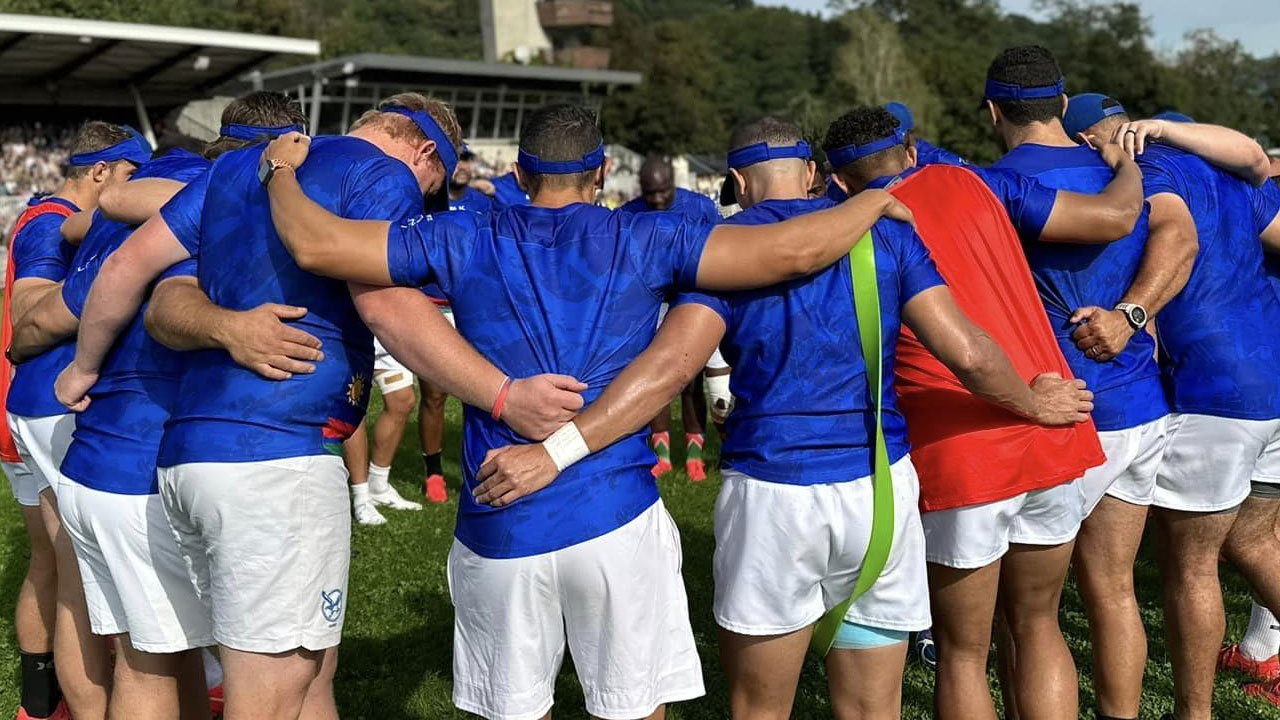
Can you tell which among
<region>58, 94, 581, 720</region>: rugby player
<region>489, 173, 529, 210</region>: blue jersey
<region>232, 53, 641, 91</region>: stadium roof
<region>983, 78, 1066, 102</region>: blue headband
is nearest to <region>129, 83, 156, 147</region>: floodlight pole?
<region>232, 53, 641, 91</region>: stadium roof

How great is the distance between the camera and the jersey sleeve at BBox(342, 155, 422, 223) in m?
3.02

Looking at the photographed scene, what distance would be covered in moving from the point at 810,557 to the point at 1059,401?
946mm

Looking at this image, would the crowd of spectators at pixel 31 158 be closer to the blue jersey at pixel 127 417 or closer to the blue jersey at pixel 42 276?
the blue jersey at pixel 42 276

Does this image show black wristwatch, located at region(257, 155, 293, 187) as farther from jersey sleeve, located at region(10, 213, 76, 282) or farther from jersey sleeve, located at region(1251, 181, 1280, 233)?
jersey sleeve, located at region(1251, 181, 1280, 233)

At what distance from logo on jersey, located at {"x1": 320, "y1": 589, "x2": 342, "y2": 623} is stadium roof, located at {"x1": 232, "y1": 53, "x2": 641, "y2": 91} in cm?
4162

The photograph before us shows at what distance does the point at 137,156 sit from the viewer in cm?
452

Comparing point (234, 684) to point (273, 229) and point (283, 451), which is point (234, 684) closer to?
point (283, 451)

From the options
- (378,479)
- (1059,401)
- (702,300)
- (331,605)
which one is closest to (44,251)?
(331,605)

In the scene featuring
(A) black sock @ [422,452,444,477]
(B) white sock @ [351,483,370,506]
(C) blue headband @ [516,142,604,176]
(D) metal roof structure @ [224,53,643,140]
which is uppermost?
(C) blue headband @ [516,142,604,176]

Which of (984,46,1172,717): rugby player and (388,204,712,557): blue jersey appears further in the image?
(984,46,1172,717): rugby player

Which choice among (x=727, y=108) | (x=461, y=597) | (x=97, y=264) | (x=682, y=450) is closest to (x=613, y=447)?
(x=461, y=597)

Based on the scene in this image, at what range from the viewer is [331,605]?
3225 millimetres

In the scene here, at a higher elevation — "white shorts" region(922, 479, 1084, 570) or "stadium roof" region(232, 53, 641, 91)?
"white shorts" region(922, 479, 1084, 570)

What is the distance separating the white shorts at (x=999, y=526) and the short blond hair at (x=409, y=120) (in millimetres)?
1934
